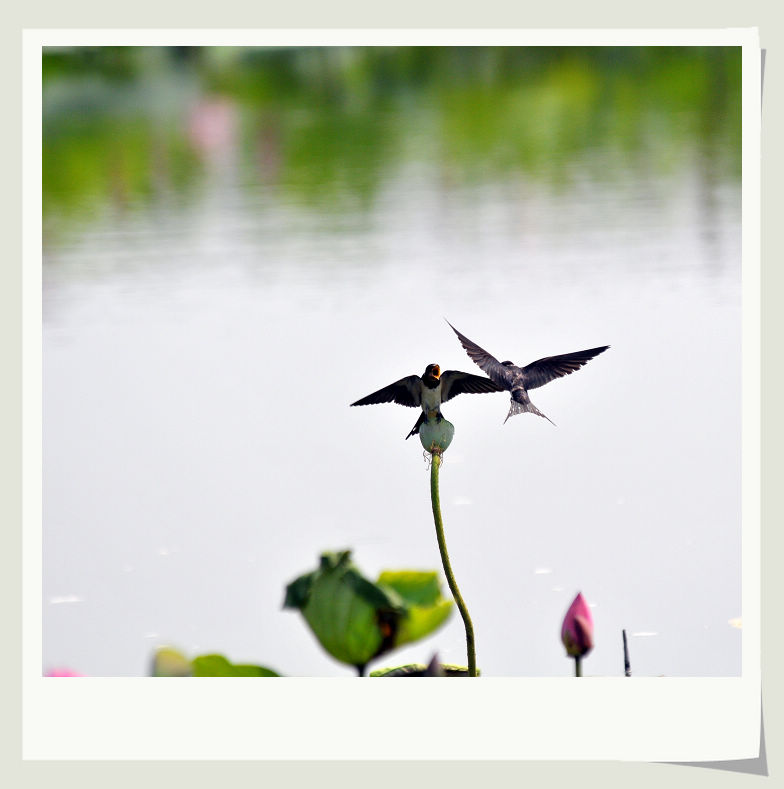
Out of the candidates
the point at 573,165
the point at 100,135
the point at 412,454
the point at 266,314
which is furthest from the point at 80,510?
the point at 573,165

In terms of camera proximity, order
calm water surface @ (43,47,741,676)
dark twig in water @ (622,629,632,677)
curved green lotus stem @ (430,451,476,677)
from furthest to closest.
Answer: calm water surface @ (43,47,741,676)
dark twig in water @ (622,629,632,677)
curved green lotus stem @ (430,451,476,677)

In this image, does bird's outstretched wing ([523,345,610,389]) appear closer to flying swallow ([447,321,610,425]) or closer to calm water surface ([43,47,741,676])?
flying swallow ([447,321,610,425])

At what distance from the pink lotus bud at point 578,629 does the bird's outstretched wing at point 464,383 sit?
0.41m

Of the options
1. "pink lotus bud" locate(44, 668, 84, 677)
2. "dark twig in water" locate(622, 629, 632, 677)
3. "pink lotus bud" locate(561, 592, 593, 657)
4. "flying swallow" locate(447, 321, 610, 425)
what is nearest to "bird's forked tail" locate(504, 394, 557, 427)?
"flying swallow" locate(447, 321, 610, 425)

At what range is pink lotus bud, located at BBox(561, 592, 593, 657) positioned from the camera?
2482 mm

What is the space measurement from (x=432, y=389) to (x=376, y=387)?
1228 mm

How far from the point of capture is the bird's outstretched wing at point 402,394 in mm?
2508

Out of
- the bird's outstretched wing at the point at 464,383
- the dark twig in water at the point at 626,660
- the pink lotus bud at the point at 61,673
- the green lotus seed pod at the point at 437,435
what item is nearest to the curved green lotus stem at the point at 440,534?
the green lotus seed pod at the point at 437,435

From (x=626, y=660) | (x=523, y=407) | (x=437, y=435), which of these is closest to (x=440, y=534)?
(x=437, y=435)

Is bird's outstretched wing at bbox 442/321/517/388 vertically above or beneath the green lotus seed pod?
above

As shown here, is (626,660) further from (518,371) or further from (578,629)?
(518,371)

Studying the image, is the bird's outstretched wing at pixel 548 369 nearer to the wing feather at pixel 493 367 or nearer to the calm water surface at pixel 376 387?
the wing feather at pixel 493 367

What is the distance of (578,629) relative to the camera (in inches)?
98.0

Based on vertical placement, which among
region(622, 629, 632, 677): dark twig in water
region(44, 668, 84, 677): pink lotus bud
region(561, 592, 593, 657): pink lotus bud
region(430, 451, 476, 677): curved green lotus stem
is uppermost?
region(430, 451, 476, 677): curved green lotus stem
